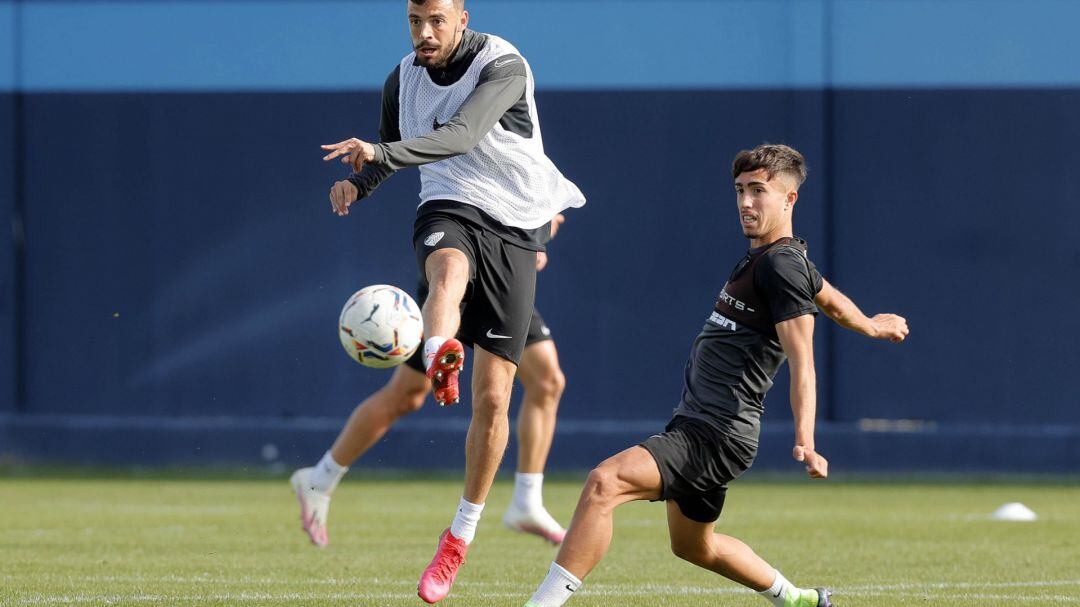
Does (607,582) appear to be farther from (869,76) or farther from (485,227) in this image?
(869,76)

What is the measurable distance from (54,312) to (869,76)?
7.78m

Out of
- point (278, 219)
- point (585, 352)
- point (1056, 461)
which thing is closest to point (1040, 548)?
point (1056, 461)

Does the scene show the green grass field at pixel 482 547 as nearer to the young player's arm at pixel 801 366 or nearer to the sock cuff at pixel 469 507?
the sock cuff at pixel 469 507

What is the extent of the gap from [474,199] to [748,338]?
1591 millimetres

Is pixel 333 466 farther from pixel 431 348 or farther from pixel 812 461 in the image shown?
pixel 812 461

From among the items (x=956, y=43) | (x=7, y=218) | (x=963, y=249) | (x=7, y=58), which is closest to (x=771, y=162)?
(x=963, y=249)

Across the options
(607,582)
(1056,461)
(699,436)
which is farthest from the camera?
(1056,461)

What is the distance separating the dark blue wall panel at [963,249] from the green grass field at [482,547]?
1.38 meters

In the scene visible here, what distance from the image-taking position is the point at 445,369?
5.43 metres

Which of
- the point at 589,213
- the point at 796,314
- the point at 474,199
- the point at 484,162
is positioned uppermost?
the point at 484,162

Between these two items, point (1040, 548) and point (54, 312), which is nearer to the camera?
point (1040, 548)

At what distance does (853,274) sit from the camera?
13766 millimetres

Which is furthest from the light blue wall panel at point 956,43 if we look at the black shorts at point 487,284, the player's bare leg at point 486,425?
the player's bare leg at point 486,425

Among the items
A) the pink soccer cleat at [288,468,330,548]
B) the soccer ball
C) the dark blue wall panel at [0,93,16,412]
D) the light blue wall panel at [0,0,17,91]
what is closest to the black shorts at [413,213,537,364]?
the soccer ball
